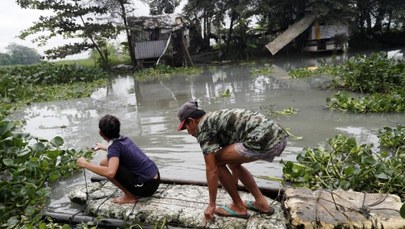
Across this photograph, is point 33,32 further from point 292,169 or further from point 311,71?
point 292,169

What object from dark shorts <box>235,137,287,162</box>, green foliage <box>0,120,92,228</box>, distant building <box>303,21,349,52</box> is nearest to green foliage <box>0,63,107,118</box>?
green foliage <box>0,120,92,228</box>

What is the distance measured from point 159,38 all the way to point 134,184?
62.2ft

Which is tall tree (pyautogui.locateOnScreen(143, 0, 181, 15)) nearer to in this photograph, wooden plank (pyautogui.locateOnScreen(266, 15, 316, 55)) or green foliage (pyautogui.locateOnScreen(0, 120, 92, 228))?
wooden plank (pyautogui.locateOnScreen(266, 15, 316, 55))

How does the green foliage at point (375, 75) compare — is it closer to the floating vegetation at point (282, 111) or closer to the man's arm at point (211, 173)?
the floating vegetation at point (282, 111)

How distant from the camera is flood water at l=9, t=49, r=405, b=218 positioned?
5191 millimetres

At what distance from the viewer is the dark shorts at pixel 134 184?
3691mm

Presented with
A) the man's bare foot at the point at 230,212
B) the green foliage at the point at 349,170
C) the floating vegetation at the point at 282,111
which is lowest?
the man's bare foot at the point at 230,212

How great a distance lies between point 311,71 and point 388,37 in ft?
44.3

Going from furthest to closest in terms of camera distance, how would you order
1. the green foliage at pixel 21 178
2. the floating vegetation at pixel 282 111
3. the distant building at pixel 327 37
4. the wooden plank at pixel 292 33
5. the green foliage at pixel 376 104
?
the distant building at pixel 327 37 < the wooden plank at pixel 292 33 < the floating vegetation at pixel 282 111 < the green foliage at pixel 376 104 < the green foliage at pixel 21 178

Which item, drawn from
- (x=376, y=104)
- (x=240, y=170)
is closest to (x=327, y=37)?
(x=376, y=104)

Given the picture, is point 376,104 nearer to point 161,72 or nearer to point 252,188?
point 252,188

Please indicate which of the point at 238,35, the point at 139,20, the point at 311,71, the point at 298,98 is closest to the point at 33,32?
the point at 139,20

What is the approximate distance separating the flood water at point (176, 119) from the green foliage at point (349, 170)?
1.39 ft

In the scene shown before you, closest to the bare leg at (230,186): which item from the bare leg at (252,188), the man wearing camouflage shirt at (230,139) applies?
the man wearing camouflage shirt at (230,139)
